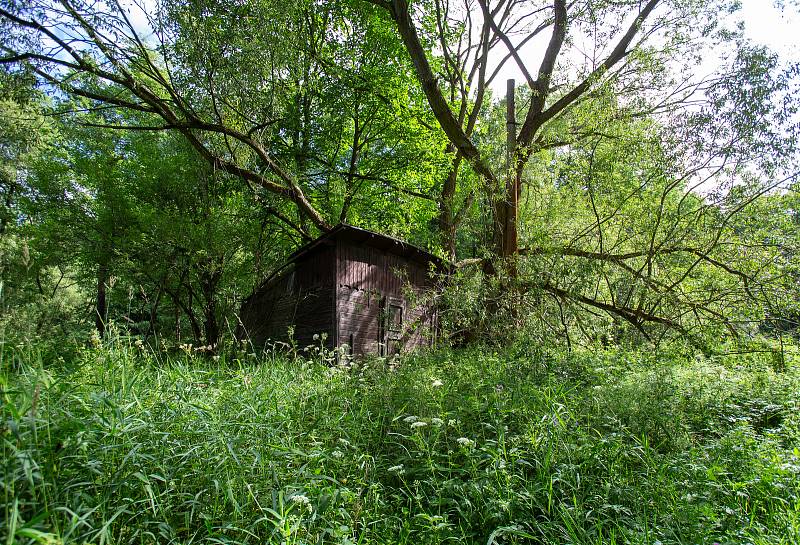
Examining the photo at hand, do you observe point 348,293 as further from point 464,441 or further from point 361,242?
point 464,441

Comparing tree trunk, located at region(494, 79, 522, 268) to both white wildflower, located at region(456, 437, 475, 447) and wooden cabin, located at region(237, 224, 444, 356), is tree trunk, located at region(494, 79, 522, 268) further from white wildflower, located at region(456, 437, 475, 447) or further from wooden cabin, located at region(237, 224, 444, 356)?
white wildflower, located at region(456, 437, 475, 447)

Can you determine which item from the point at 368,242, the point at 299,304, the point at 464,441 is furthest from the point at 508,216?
the point at 464,441

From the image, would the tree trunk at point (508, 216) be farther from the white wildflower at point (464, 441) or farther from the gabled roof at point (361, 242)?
the white wildflower at point (464, 441)

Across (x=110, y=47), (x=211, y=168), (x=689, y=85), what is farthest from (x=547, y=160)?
(x=110, y=47)

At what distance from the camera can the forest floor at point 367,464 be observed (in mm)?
2574

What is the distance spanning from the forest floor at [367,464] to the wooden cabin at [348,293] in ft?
19.9

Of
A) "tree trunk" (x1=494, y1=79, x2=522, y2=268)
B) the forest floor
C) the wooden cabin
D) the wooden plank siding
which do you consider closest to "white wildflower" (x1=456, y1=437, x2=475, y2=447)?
the forest floor

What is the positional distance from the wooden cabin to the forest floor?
239 inches

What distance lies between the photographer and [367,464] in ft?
12.6

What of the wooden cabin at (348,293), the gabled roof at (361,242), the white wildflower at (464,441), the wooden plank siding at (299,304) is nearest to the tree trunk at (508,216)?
the gabled roof at (361,242)

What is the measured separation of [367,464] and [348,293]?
8330mm

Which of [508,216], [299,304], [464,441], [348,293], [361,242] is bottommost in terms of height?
[464,441]

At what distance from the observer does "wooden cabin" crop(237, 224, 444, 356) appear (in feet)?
38.7

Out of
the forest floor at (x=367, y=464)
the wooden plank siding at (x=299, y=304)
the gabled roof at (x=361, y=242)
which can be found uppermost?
the gabled roof at (x=361, y=242)
